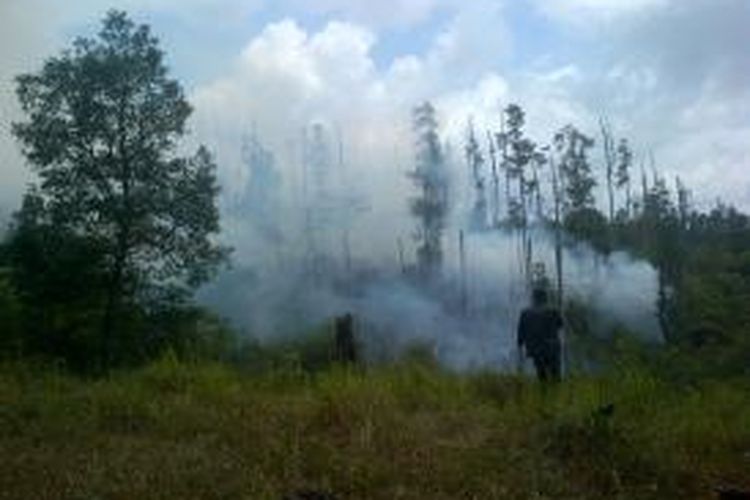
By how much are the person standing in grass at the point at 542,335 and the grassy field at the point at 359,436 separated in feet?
1.77

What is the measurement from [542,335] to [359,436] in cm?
558

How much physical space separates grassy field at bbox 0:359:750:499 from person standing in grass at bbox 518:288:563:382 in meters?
0.54

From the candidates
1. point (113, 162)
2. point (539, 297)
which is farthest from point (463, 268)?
point (539, 297)

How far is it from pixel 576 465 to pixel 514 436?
1.14 meters

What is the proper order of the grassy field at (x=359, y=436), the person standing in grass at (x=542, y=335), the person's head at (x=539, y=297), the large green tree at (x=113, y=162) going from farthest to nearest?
1. the large green tree at (x=113, y=162)
2. the person's head at (x=539, y=297)
3. the person standing in grass at (x=542, y=335)
4. the grassy field at (x=359, y=436)

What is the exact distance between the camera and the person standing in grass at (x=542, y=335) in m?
17.1

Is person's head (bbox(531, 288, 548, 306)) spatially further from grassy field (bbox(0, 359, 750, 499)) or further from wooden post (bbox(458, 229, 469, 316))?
wooden post (bbox(458, 229, 469, 316))

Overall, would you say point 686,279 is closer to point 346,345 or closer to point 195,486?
point 346,345

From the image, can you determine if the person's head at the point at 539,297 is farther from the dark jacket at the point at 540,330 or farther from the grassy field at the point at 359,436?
the grassy field at the point at 359,436

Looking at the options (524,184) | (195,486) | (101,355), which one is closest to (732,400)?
(195,486)

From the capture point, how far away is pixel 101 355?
30391 mm

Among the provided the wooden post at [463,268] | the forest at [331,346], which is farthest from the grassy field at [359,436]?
the wooden post at [463,268]

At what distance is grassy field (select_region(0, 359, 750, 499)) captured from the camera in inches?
398

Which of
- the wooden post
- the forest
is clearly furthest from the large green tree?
the wooden post
